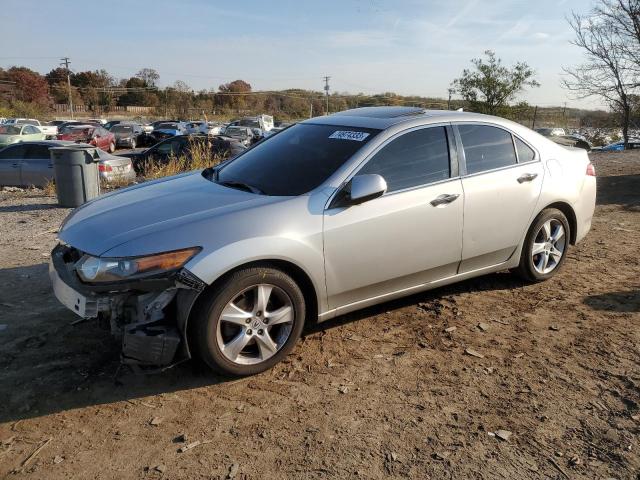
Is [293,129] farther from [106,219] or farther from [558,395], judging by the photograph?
[558,395]

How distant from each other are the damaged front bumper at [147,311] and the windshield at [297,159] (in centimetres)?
102

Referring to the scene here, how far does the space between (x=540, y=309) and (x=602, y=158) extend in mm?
12404

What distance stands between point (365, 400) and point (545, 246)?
8.93 feet

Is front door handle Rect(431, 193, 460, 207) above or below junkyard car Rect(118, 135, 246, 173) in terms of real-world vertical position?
above

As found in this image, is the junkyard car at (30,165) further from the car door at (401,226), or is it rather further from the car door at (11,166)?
the car door at (401,226)

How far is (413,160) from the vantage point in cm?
404

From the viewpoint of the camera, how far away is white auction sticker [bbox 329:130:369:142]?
13.1 ft

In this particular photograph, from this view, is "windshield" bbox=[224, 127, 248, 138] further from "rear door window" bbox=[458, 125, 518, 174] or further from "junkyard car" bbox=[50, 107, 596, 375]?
"rear door window" bbox=[458, 125, 518, 174]

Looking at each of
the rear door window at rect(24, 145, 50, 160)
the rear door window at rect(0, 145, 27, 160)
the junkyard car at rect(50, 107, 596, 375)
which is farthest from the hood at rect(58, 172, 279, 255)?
the rear door window at rect(0, 145, 27, 160)

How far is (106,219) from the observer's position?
11.5ft

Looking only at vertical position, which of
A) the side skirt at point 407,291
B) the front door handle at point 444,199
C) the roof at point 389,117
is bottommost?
the side skirt at point 407,291

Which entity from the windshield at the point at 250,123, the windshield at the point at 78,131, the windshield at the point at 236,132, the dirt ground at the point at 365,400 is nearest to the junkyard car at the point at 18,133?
the windshield at the point at 78,131

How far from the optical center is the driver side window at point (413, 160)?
387 centimetres

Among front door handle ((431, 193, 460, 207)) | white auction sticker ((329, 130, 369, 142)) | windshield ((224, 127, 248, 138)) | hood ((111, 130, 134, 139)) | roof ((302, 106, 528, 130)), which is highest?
roof ((302, 106, 528, 130))
